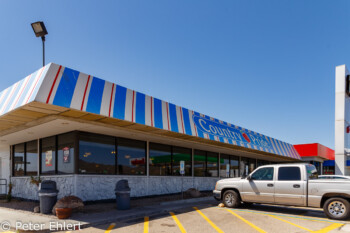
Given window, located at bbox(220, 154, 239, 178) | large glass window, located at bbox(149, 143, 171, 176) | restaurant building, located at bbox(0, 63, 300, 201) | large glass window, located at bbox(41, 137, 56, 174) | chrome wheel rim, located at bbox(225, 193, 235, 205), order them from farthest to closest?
window, located at bbox(220, 154, 239, 178) → large glass window, located at bbox(149, 143, 171, 176) → large glass window, located at bbox(41, 137, 56, 174) → chrome wheel rim, located at bbox(225, 193, 235, 205) → restaurant building, located at bbox(0, 63, 300, 201)

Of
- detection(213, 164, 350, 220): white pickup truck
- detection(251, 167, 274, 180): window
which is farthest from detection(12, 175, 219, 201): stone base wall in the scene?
detection(251, 167, 274, 180): window

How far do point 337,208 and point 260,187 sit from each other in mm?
2691

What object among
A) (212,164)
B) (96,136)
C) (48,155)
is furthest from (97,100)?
(212,164)

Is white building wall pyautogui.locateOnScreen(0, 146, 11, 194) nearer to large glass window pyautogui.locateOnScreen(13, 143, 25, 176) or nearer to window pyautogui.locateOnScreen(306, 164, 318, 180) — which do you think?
large glass window pyautogui.locateOnScreen(13, 143, 25, 176)

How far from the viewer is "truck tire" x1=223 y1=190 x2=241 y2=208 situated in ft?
38.7

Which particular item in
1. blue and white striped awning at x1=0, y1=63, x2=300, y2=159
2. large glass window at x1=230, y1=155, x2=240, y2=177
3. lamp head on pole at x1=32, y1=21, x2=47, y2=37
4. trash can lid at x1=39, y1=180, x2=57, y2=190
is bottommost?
large glass window at x1=230, y1=155, x2=240, y2=177

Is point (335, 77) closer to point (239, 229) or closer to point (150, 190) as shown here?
point (150, 190)

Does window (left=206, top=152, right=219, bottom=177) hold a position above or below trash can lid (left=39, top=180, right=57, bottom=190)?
below

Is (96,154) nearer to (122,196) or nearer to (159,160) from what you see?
(122,196)

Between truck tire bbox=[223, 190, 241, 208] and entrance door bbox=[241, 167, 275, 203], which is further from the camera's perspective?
truck tire bbox=[223, 190, 241, 208]

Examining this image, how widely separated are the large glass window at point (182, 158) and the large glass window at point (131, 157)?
3014 mm

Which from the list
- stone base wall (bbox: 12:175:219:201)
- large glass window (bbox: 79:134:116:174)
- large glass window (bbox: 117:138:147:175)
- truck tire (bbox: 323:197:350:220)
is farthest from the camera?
large glass window (bbox: 117:138:147:175)

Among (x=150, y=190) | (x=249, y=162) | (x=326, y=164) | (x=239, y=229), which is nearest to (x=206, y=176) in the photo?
(x=150, y=190)

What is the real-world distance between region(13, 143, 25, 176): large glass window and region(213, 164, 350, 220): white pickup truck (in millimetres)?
11487
